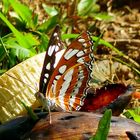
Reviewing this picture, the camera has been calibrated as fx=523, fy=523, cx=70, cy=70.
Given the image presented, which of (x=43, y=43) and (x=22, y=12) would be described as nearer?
(x=43, y=43)

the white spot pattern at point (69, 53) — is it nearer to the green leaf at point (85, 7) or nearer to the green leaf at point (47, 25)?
the green leaf at point (47, 25)

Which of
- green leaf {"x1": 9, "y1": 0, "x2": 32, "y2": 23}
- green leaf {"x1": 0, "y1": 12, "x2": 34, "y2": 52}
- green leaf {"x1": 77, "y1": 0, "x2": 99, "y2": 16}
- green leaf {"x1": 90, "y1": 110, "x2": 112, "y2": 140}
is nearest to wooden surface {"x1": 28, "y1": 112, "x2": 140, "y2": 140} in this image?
green leaf {"x1": 90, "y1": 110, "x2": 112, "y2": 140}

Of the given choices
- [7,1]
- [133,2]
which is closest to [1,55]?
[7,1]

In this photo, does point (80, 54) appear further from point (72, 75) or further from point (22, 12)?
point (22, 12)

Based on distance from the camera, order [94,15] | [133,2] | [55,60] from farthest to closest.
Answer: [133,2]
[94,15]
[55,60]

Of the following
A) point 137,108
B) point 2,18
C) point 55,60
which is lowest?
point 137,108

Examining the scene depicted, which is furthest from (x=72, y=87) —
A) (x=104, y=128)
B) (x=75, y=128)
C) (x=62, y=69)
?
(x=104, y=128)

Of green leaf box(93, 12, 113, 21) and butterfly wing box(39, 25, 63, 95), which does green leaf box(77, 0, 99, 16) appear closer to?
green leaf box(93, 12, 113, 21)

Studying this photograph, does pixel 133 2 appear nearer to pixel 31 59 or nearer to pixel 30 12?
pixel 30 12
